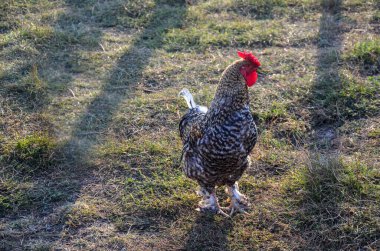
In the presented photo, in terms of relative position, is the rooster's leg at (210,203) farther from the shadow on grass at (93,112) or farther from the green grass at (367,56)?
the green grass at (367,56)

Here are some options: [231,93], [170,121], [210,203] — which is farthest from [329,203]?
[170,121]

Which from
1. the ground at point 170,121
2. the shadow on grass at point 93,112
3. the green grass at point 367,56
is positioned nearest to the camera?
the ground at point 170,121

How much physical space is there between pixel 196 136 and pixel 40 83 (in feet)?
9.08

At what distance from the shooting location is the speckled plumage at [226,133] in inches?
157

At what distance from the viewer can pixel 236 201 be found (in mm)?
4492

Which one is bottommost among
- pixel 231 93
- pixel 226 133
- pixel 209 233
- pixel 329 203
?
pixel 209 233

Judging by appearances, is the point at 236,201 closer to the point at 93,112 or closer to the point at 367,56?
the point at 93,112

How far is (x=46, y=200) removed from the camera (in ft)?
Answer: 15.3

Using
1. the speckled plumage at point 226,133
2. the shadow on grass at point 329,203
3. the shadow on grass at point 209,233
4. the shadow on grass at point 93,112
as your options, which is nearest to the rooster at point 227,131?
the speckled plumage at point 226,133

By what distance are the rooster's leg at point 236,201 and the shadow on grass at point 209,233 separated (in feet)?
0.44

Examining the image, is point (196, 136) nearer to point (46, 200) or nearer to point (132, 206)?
point (132, 206)

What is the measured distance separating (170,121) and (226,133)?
1.78m

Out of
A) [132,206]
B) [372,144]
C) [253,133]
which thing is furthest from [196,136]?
[372,144]

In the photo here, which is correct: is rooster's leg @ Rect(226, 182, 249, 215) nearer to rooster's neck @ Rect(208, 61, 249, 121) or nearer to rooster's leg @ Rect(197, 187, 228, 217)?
rooster's leg @ Rect(197, 187, 228, 217)
